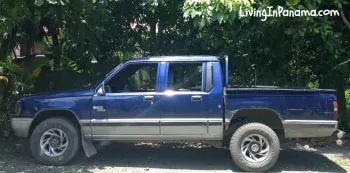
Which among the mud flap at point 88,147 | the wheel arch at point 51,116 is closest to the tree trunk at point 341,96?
the mud flap at point 88,147

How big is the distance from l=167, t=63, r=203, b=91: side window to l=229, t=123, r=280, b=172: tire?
1003 millimetres

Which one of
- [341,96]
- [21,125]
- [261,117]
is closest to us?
[261,117]

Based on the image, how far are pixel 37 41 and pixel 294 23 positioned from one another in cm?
564

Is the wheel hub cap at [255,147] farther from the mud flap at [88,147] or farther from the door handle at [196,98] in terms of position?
the mud flap at [88,147]

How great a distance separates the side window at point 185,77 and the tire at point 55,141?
5.79 feet

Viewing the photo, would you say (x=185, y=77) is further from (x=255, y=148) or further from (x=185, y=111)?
(x=255, y=148)

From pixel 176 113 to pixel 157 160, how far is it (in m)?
1.24

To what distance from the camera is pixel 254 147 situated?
7.40 m

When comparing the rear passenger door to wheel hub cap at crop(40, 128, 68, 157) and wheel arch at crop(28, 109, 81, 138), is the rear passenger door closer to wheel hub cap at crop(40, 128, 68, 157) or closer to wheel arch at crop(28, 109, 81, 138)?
wheel arch at crop(28, 109, 81, 138)

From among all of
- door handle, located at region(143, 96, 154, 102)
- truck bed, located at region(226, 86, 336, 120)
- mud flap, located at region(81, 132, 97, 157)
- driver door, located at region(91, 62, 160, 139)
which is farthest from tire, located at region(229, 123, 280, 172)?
mud flap, located at region(81, 132, 97, 157)

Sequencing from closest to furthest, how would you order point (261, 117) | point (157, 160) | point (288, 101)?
1. point (288, 101)
2. point (261, 117)
3. point (157, 160)

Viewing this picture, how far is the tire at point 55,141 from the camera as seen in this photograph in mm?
7664

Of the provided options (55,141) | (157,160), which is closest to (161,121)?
(157,160)

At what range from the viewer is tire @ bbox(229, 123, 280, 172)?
7344mm
